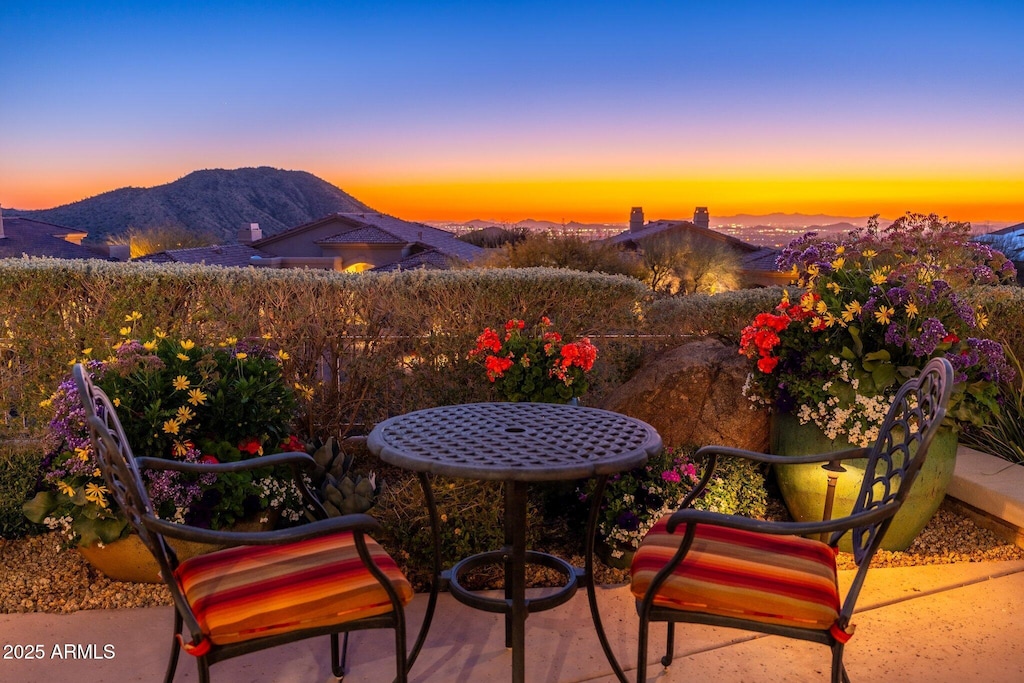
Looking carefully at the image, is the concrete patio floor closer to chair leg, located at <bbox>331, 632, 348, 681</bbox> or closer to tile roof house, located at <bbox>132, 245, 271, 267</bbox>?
chair leg, located at <bbox>331, 632, 348, 681</bbox>

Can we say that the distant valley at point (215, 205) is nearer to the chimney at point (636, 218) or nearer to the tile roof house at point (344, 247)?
the tile roof house at point (344, 247)

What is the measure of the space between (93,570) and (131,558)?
35 centimetres

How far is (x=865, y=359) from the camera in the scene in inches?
133

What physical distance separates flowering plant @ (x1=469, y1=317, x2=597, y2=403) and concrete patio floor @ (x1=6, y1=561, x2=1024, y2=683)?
134 centimetres

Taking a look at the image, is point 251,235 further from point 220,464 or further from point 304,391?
point 220,464

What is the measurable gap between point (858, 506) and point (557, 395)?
2126 mm

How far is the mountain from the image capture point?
187 ft

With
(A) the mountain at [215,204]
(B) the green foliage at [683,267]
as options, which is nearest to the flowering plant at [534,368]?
(B) the green foliage at [683,267]

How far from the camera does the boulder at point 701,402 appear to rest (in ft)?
13.5

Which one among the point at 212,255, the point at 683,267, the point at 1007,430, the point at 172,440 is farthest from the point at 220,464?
the point at 212,255

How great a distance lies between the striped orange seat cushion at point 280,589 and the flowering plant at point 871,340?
233 cm

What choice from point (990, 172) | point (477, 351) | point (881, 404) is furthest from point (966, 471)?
point (990, 172)

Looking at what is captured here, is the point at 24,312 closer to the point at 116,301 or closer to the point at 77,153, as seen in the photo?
the point at 116,301

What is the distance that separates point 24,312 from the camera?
4453 mm
